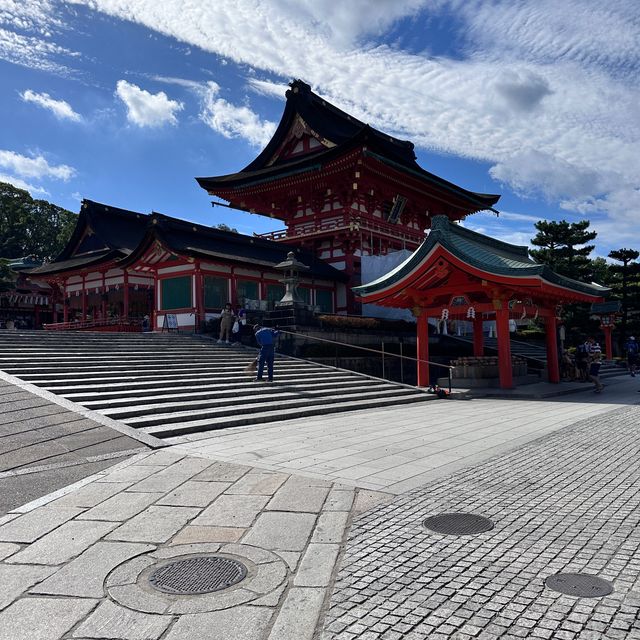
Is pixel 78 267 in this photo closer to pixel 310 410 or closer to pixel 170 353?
pixel 170 353

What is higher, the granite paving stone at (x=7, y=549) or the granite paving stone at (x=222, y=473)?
the granite paving stone at (x=7, y=549)

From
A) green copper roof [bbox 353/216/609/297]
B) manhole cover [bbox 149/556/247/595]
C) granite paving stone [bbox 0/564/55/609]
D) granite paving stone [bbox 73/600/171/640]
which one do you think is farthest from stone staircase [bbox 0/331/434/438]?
granite paving stone [bbox 73/600/171/640]

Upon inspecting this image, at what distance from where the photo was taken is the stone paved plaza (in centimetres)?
275

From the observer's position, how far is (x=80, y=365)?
12062mm

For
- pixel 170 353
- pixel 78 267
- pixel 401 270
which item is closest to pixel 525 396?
pixel 401 270

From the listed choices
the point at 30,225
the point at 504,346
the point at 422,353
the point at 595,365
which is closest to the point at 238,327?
the point at 422,353

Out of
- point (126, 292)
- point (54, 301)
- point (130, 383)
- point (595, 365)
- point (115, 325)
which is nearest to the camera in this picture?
point (130, 383)

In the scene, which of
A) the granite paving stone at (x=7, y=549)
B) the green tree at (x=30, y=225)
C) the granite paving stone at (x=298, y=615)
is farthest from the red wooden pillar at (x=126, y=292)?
the green tree at (x=30, y=225)

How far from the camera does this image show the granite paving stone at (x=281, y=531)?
3.79m

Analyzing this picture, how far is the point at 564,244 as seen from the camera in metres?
31.8

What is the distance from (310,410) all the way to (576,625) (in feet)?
27.1

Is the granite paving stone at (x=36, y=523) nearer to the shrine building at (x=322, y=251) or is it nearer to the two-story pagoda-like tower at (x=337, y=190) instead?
the shrine building at (x=322, y=251)

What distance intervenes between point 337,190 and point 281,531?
2512cm

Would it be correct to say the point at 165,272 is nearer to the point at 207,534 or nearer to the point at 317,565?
the point at 207,534
